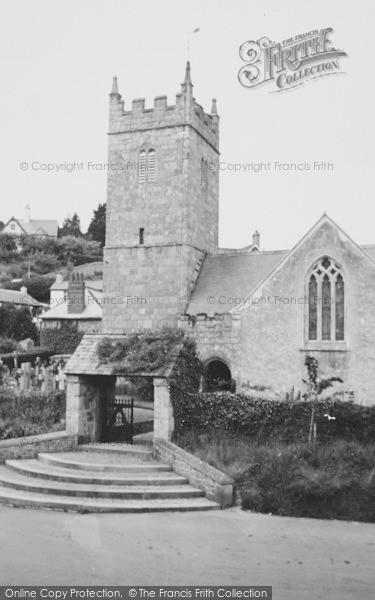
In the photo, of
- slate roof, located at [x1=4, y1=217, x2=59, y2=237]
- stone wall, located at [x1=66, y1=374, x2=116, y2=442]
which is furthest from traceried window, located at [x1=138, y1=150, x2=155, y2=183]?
slate roof, located at [x1=4, y1=217, x2=59, y2=237]

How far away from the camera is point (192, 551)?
981cm

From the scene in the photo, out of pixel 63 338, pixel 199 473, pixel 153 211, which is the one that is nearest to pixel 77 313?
pixel 63 338

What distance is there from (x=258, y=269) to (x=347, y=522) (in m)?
17.9

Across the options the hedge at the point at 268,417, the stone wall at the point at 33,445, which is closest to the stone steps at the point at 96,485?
the stone wall at the point at 33,445

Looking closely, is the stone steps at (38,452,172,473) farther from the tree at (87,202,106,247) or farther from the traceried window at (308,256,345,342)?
the tree at (87,202,106,247)

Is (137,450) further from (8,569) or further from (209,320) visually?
(209,320)

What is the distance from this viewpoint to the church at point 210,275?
22.4 metres

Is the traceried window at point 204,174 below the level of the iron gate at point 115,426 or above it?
above

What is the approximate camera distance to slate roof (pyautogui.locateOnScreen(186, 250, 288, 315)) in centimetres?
2833

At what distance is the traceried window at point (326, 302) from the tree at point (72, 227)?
251 feet

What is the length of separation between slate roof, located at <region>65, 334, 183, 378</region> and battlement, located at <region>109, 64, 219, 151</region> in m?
15.4

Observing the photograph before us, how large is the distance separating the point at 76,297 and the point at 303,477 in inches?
1331

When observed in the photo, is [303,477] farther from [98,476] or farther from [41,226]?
[41,226]

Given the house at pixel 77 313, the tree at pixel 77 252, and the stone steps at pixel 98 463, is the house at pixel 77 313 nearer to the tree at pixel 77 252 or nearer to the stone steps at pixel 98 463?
the stone steps at pixel 98 463
